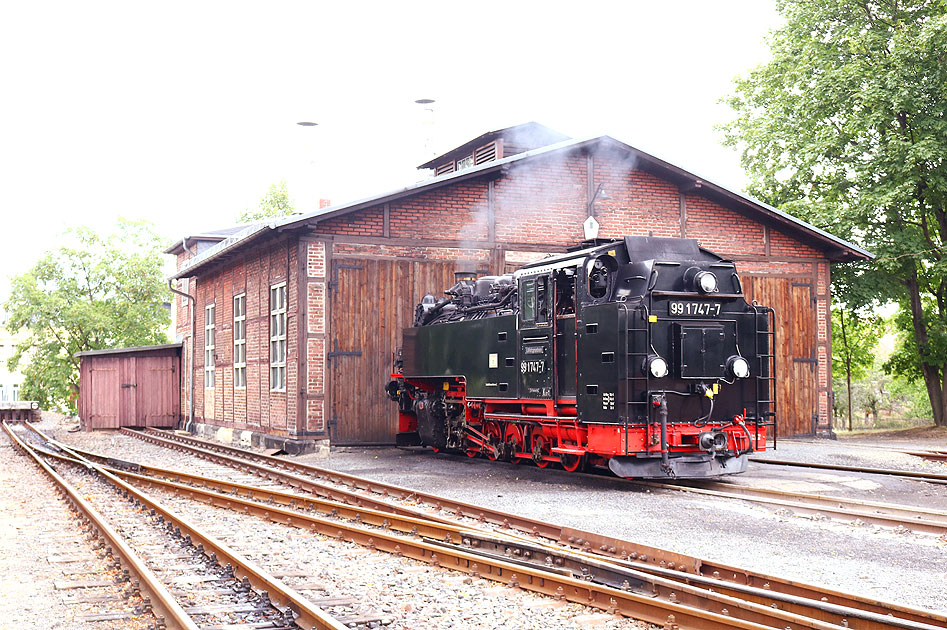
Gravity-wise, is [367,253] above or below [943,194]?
below

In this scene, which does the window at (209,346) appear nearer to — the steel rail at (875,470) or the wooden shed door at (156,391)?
the wooden shed door at (156,391)

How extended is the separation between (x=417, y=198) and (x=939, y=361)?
16208mm

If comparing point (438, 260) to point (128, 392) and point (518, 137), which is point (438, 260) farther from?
point (128, 392)

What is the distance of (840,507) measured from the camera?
399 inches

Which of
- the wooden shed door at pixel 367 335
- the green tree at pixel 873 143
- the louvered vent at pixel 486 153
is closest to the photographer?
the wooden shed door at pixel 367 335

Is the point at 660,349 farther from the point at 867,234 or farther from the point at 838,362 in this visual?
the point at 838,362

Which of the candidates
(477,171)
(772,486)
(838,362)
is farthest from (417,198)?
(838,362)

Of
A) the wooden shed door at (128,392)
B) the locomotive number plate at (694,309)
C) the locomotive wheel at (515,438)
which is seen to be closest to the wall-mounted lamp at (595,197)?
the locomotive wheel at (515,438)

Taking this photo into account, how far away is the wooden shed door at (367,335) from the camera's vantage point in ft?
57.5

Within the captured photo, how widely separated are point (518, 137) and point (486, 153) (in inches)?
42.5

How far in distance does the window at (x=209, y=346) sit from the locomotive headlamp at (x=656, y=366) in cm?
1686

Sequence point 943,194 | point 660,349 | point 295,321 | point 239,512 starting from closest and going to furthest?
point 239,512 → point 660,349 → point 295,321 → point 943,194

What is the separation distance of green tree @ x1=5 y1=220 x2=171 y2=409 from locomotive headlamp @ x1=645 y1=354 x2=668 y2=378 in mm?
39529

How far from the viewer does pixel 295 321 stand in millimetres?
17797
